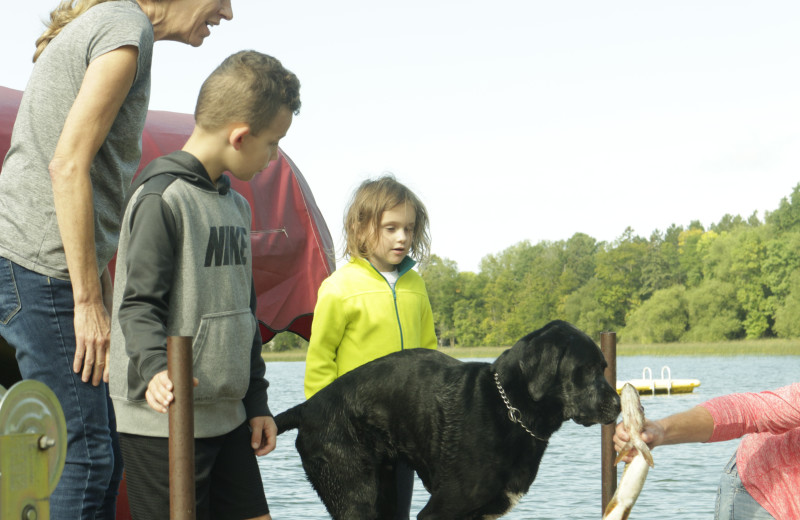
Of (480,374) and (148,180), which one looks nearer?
(148,180)

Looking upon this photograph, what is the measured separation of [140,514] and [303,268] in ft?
11.0

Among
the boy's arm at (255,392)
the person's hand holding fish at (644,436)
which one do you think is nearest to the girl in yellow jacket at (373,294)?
the boy's arm at (255,392)

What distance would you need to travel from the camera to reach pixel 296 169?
6.47 meters

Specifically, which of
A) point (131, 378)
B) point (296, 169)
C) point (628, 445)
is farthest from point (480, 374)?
point (296, 169)

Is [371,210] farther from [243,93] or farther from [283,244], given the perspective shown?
[283,244]

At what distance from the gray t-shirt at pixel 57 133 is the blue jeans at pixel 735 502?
2.62 m

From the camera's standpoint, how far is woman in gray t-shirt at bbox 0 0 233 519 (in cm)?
277

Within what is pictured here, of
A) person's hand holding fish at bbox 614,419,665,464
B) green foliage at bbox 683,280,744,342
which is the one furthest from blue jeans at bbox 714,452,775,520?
green foliage at bbox 683,280,744,342

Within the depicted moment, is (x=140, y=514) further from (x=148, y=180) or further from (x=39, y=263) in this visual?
(x=148, y=180)

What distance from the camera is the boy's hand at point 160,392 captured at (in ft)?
8.52

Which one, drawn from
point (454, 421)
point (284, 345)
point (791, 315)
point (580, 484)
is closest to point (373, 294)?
point (454, 421)

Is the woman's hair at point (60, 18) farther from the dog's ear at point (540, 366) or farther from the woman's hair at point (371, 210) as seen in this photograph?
the dog's ear at point (540, 366)

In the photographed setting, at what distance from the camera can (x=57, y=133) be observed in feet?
9.58

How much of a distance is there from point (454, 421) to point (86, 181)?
1597 millimetres
